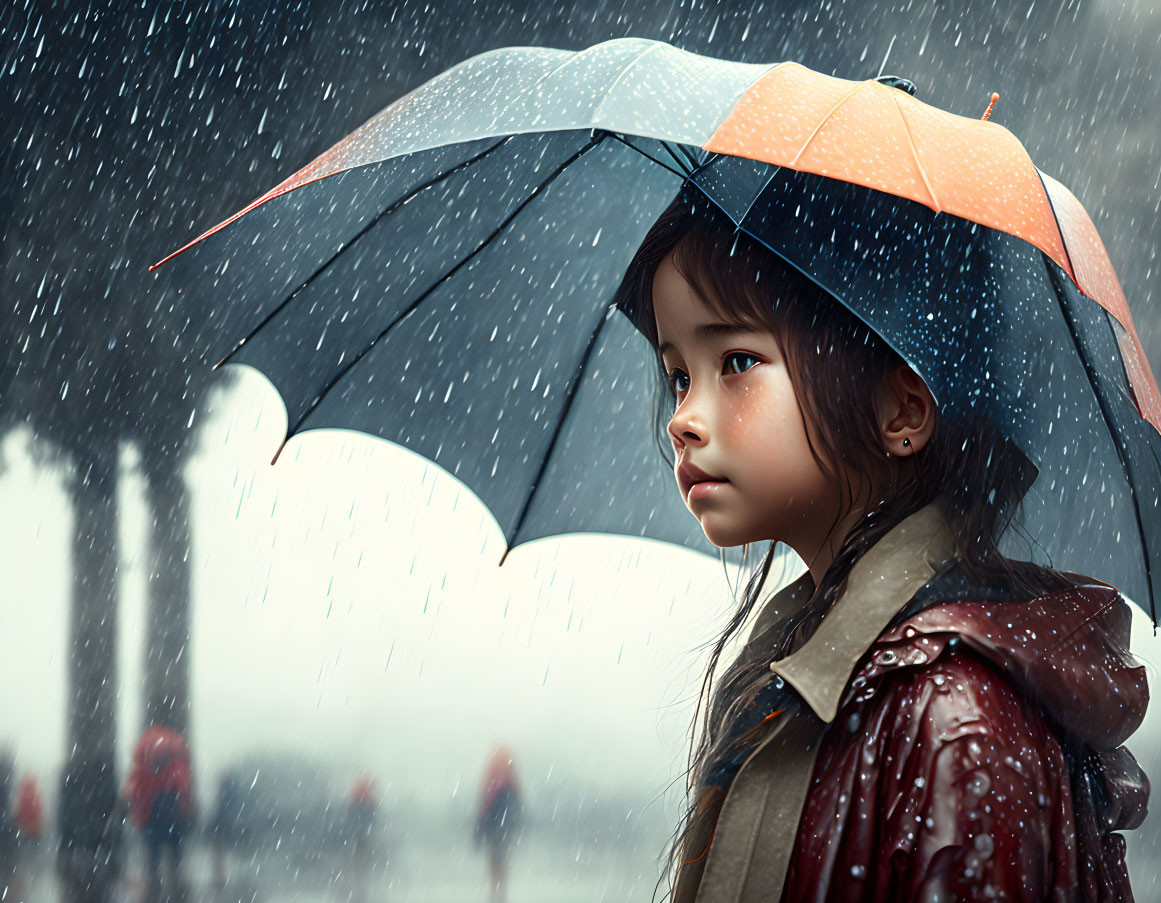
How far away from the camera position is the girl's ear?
886 millimetres

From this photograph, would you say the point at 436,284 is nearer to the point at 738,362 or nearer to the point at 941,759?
the point at 738,362

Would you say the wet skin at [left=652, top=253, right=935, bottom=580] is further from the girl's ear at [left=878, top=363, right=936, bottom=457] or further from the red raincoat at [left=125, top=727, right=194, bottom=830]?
the red raincoat at [left=125, top=727, right=194, bottom=830]

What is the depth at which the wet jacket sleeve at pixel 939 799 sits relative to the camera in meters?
0.70

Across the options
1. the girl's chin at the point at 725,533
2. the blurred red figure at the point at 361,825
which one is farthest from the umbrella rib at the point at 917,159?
the blurred red figure at the point at 361,825

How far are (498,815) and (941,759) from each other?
Answer: 6968 millimetres

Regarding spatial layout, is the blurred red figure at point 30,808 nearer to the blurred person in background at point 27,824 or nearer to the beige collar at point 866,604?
the blurred person in background at point 27,824

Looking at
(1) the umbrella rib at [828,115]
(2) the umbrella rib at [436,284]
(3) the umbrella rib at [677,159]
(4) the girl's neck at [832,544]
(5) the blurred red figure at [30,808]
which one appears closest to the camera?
(1) the umbrella rib at [828,115]

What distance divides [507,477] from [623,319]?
0.25 m

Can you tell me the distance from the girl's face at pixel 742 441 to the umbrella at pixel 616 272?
10cm

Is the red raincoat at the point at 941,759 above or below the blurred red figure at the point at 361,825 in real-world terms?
above

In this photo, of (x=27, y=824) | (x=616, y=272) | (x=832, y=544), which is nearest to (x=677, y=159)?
(x=616, y=272)

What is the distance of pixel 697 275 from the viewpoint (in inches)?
36.6

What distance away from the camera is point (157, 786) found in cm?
516

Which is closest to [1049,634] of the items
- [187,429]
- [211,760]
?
[187,429]
